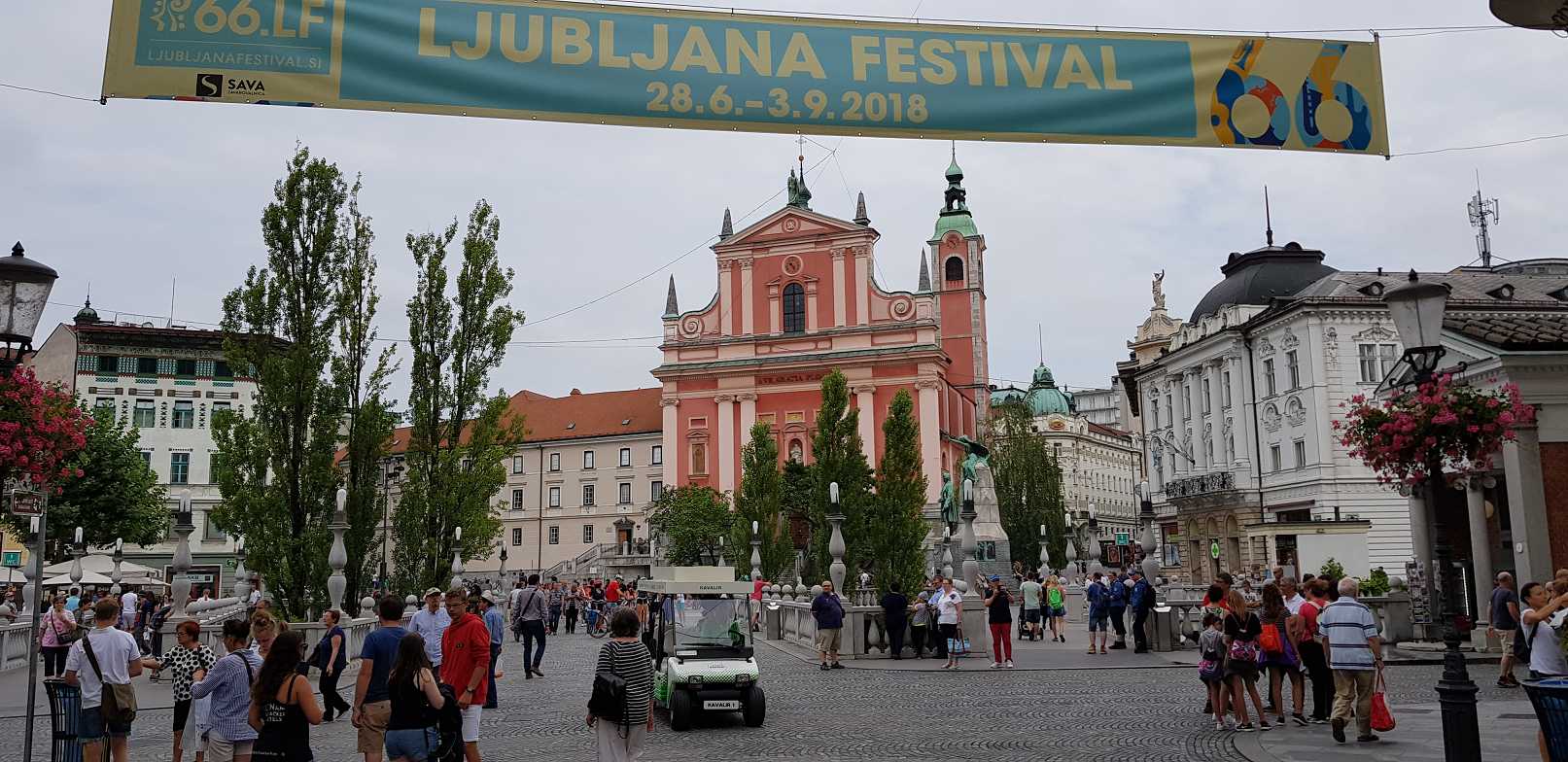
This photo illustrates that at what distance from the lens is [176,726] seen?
912 cm

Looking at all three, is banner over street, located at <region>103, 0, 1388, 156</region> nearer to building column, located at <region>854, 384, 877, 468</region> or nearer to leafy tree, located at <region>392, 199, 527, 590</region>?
leafy tree, located at <region>392, 199, 527, 590</region>

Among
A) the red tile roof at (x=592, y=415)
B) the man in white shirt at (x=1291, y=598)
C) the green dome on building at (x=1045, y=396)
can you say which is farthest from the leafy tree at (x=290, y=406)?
the green dome on building at (x=1045, y=396)

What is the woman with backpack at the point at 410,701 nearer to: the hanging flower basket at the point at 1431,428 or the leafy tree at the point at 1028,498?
the hanging flower basket at the point at 1431,428

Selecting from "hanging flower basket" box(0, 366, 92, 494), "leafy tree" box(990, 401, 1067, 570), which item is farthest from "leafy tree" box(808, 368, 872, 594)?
"leafy tree" box(990, 401, 1067, 570)

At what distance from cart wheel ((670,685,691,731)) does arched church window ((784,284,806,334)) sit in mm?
50545

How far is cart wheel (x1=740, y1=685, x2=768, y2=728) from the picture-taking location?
505 inches

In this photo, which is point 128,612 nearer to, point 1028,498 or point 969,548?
point 969,548

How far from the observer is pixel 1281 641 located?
40.0ft

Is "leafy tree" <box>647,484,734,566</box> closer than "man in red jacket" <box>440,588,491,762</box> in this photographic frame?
No

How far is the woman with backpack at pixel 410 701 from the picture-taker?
23.7 feet

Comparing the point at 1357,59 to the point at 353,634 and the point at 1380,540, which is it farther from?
the point at 1380,540

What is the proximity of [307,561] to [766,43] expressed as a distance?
1717 cm

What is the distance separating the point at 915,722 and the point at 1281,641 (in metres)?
4.03

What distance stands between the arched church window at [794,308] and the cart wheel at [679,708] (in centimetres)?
5055
